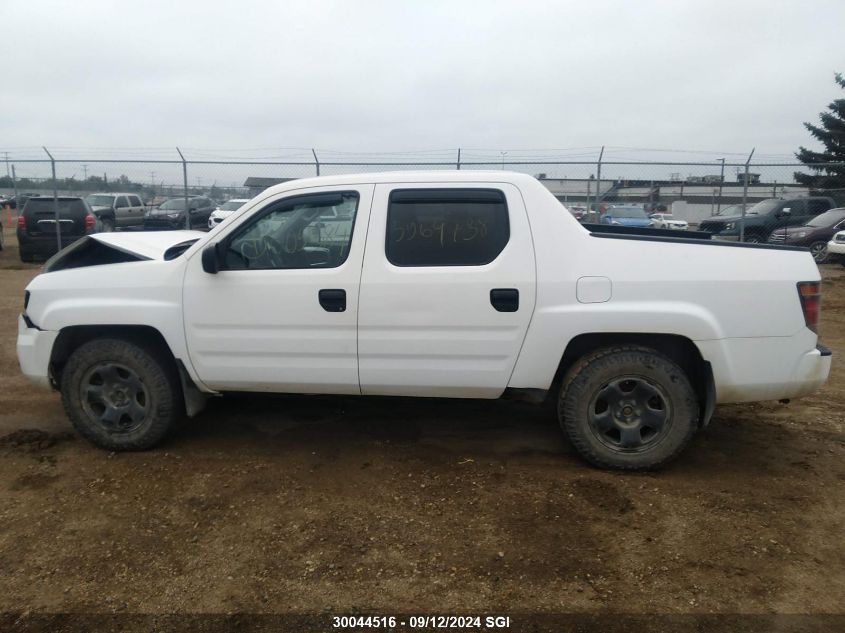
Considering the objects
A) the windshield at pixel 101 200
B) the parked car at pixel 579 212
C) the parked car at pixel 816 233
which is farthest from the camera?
the windshield at pixel 101 200

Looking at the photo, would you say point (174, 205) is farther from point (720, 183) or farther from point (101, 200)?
point (720, 183)

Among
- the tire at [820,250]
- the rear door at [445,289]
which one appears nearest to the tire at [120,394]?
the rear door at [445,289]

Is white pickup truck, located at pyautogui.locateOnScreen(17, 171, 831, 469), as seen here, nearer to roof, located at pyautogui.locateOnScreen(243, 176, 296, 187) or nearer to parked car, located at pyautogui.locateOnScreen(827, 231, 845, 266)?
roof, located at pyautogui.locateOnScreen(243, 176, 296, 187)

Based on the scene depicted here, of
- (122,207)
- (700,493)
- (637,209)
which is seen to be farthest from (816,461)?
(122,207)

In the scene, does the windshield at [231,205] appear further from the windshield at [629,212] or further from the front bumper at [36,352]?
the front bumper at [36,352]

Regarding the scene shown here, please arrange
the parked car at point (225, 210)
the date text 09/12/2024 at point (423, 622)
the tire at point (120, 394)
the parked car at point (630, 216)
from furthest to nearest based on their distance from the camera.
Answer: the parked car at point (225, 210)
the parked car at point (630, 216)
the tire at point (120, 394)
the date text 09/12/2024 at point (423, 622)

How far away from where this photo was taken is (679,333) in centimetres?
378

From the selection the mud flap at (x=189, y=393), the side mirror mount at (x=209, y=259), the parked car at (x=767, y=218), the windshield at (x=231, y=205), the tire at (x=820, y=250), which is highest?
the windshield at (x=231, y=205)

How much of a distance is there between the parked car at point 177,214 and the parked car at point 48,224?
621 centimetres

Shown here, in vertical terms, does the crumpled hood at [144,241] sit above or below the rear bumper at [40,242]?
above

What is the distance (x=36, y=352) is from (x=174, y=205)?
21230mm

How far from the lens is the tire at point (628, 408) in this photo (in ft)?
12.7

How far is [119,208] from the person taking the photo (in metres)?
22.5

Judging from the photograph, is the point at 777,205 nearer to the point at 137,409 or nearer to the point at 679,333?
the point at 679,333
